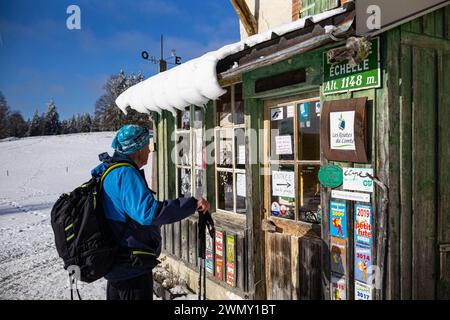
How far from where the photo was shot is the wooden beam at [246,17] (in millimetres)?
6852

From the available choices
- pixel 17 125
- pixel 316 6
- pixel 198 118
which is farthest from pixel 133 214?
pixel 17 125

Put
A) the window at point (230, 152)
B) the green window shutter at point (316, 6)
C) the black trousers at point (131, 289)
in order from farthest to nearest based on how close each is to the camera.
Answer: the window at point (230, 152), the green window shutter at point (316, 6), the black trousers at point (131, 289)

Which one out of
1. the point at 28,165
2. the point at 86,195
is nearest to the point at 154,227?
the point at 86,195

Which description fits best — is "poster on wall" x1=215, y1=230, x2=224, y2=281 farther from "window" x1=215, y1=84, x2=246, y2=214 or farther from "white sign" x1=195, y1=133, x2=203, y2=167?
"white sign" x1=195, y1=133, x2=203, y2=167

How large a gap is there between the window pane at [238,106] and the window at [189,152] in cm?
81

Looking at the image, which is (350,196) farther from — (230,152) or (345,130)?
(230,152)

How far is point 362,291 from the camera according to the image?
300cm

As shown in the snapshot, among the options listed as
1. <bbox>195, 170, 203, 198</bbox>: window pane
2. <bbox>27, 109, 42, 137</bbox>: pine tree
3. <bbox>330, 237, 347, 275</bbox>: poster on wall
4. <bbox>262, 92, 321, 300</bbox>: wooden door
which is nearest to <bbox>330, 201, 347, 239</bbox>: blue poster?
<bbox>330, 237, 347, 275</bbox>: poster on wall

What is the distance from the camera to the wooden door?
361 cm

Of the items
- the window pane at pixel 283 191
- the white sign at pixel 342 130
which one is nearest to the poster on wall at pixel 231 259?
the window pane at pixel 283 191

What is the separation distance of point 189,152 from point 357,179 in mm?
3182

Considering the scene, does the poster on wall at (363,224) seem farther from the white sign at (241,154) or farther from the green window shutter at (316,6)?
the green window shutter at (316,6)

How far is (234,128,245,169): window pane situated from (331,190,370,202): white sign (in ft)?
5.11

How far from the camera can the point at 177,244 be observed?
19.2 ft
